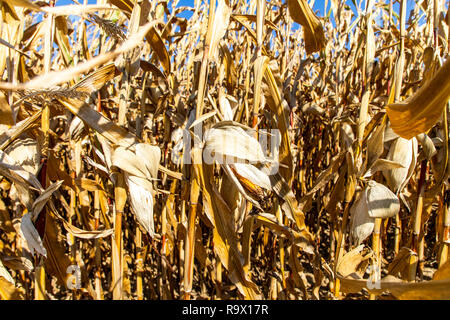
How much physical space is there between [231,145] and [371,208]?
0.47 metres

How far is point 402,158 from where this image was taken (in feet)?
3.01

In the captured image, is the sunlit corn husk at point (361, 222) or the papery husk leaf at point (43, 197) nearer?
the papery husk leaf at point (43, 197)

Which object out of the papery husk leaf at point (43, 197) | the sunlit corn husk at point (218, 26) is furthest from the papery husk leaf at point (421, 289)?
the papery husk leaf at point (43, 197)

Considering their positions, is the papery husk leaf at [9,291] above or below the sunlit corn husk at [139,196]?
below

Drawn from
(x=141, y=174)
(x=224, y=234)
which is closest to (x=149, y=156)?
(x=141, y=174)

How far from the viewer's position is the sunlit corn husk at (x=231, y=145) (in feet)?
2.23

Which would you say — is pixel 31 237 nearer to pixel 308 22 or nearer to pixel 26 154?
pixel 26 154

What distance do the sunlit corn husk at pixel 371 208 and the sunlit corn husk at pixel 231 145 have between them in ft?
1.30

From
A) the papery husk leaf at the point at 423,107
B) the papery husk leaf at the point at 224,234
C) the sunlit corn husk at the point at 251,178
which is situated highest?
the papery husk leaf at the point at 423,107

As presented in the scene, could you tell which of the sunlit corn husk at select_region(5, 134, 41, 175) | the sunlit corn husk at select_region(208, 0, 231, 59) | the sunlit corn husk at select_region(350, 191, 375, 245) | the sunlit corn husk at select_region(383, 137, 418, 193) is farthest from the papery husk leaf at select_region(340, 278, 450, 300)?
the sunlit corn husk at select_region(5, 134, 41, 175)

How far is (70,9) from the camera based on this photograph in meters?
0.53

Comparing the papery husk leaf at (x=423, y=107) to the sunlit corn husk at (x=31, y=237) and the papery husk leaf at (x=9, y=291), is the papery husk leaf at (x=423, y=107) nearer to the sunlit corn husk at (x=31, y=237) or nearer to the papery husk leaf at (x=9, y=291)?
the sunlit corn husk at (x=31, y=237)
